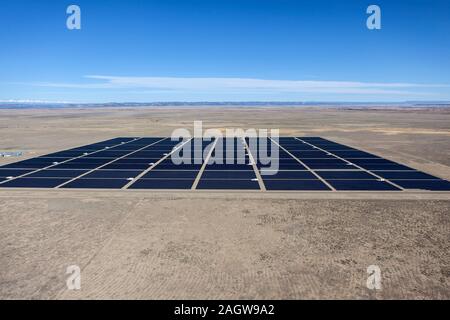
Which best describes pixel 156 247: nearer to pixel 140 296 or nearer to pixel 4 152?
pixel 140 296

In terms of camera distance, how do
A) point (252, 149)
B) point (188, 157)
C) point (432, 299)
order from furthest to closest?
point (252, 149), point (188, 157), point (432, 299)

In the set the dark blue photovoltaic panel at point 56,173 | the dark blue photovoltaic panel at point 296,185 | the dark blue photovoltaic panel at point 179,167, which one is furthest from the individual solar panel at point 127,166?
the dark blue photovoltaic panel at point 296,185

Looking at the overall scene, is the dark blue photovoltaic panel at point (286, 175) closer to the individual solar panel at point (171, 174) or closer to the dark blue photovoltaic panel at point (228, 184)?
the dark blue photovoltaic panel at point (228, 184)

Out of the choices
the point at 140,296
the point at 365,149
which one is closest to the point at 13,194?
the point at 140,296

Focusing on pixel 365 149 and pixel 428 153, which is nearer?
pixel 428 153

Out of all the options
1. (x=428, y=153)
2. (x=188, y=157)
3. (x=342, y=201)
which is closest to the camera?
(x=342, y=201)
